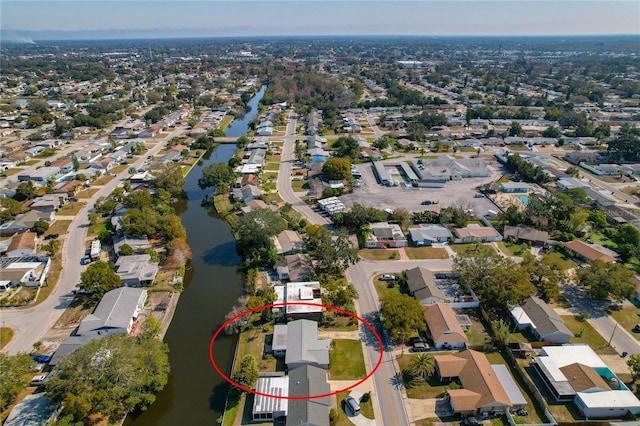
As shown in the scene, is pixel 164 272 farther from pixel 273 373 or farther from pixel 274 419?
pixel 274 419

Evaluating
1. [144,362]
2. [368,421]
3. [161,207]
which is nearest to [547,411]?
[368,421]

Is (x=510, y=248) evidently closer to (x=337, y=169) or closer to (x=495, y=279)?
(x=495, y=279)

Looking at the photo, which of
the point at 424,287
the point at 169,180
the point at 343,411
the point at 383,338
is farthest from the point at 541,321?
the point at 169,180

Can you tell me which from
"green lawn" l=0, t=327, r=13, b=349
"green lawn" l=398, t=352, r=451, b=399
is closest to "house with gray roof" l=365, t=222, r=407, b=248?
"green lawn" l=398, t=352, r=451, b=399

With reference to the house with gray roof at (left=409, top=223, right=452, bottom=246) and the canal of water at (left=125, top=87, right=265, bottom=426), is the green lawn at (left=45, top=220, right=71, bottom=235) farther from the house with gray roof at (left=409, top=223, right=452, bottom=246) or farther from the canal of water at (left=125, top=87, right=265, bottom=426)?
the house with gray roof at (left=409, top=223, right=452, bottom=246)

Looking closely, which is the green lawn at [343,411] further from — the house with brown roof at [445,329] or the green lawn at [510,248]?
the green lawn at [510,248]
